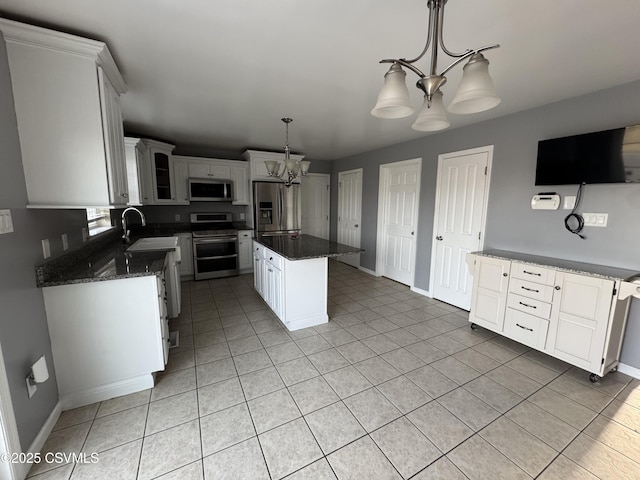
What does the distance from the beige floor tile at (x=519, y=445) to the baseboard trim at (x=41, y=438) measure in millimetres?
2506

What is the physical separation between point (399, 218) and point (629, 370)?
291 cm

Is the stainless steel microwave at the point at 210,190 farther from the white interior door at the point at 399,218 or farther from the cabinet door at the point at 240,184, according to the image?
the white interior door at the point at 399,218

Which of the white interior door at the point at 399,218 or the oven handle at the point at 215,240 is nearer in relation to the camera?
the white interior door at the point at 399,218

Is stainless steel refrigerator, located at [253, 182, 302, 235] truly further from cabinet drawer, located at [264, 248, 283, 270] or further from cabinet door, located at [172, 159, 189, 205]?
cabinet drawer, located at [264, 248, 283, 270]

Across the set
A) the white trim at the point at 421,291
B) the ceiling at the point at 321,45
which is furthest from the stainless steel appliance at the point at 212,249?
the white trim at the point at 421,291

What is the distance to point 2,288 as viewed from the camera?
1251mm

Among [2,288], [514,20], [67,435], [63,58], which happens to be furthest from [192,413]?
[514,20]

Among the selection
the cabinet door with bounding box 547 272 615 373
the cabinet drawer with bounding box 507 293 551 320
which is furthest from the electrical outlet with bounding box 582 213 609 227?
the cabinet drawer with bounding box 507 293 551 320

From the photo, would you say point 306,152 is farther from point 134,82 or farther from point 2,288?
point 2,288

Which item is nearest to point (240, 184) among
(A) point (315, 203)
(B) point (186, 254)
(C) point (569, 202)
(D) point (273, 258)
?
(B) point (186, 254)

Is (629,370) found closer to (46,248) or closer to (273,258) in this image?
(273,258)

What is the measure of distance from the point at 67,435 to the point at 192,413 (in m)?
0.69

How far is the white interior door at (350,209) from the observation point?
5.26m

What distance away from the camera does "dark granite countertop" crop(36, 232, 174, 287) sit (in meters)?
1.64
